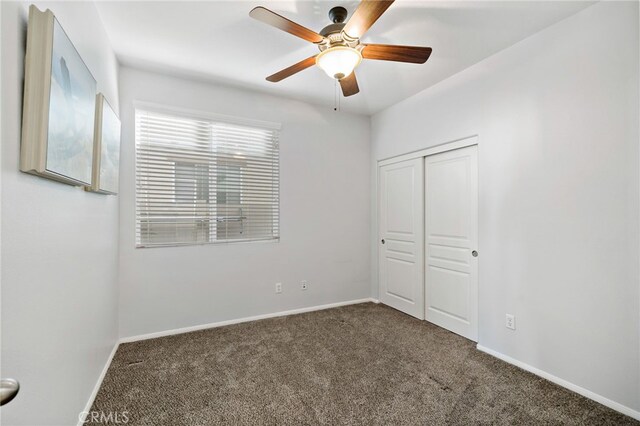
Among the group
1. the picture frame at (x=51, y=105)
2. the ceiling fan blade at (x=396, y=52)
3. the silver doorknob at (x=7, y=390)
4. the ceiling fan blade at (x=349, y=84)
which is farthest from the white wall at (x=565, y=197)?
the picture frame at (x=51, y=105)

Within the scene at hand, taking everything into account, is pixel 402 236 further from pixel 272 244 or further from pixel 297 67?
pixel 297 67

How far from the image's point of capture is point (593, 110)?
201 centimetres

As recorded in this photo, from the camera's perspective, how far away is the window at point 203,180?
9.61ft

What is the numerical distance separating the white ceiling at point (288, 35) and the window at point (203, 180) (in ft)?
1.83

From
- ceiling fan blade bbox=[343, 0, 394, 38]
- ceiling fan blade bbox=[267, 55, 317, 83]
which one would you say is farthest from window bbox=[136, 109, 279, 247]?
ceiling fan blade bbox=[343, 0, 394, 38]

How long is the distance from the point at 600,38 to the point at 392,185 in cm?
Answer: 226

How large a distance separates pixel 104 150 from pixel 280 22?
1.46 metres

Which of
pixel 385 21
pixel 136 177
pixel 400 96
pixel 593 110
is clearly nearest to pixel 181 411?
pixel 136 177

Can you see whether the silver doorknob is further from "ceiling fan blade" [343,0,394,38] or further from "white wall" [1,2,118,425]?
"ceiling fan blade" [343,0,394,38]

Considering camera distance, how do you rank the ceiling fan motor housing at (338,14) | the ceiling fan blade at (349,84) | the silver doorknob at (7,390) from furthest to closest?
the ceiling fan blade at (349,84) → the ceiling fan motor housing at (338,14) → the silver doorknob at (7,390)

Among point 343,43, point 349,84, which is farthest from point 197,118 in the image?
point 343,43

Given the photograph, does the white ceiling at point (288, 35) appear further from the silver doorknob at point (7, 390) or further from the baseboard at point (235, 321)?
the baseboard at point (235, 321)

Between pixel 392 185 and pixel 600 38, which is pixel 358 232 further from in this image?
pixel 600 38

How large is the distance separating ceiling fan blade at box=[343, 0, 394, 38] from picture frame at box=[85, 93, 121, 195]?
64.0 inches
